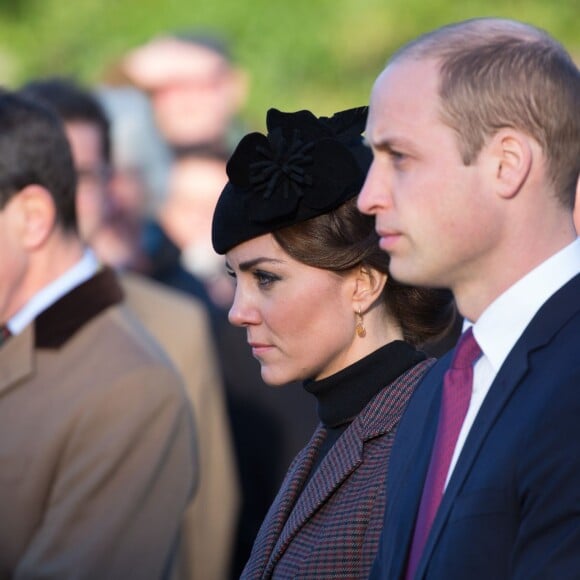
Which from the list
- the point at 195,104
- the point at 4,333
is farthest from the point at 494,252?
the point at 195,104

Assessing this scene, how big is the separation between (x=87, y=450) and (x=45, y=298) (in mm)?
544

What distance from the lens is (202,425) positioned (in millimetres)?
5777

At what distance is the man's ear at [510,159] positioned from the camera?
7.59 feet

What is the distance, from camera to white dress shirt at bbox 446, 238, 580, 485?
234cm

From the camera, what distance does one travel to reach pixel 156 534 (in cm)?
439

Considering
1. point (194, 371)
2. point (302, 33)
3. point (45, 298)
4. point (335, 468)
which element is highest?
point (302, 33)

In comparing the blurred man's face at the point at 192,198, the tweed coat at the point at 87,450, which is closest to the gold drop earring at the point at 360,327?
the tweed coat at the point at 87,450

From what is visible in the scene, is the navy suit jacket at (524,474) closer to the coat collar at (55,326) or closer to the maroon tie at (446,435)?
the maroon tie at (446,435)

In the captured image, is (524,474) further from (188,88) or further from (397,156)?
(188,88)

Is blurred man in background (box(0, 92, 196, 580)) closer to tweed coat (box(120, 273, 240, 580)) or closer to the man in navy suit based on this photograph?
tweed coat (box(120, 273, 240, 580))

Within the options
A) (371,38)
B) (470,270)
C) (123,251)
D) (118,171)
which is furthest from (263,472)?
(371,38)

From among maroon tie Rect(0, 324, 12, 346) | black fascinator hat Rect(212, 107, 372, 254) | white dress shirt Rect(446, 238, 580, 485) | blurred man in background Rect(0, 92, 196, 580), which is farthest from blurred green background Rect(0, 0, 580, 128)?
white dress shirt Rect(446, 238, 580, 485)

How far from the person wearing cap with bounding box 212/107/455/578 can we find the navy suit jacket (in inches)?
31.5

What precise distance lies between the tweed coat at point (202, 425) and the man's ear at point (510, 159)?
3472 mm
